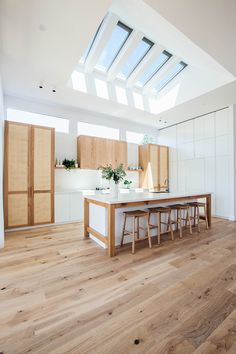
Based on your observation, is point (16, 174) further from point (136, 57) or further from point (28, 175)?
point (136, 57)

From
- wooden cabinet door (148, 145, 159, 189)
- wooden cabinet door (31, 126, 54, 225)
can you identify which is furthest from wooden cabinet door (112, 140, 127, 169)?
wooden cabinet door (31, 126, 54, 225)

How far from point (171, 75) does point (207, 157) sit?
8.84ft

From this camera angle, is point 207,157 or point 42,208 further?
point 207,157

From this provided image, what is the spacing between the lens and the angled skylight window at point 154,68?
13.7ft

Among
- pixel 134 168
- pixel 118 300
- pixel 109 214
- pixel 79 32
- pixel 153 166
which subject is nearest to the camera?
pixel 118 300

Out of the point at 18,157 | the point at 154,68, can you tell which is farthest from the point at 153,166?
the point at 18,157

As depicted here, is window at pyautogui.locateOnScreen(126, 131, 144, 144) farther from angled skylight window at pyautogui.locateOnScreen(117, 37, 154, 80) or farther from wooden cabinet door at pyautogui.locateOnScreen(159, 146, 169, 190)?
angled skylight window at pyautogui.locateOnScreen(117, 37, 154, 80)

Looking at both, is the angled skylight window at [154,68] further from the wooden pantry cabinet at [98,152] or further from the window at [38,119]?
the window at [38,119]

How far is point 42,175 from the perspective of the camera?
13.5ft

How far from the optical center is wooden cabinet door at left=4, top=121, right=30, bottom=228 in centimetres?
371

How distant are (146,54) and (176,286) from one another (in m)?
4.69

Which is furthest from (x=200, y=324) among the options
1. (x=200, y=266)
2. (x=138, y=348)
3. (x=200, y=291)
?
(x=200, y=266)

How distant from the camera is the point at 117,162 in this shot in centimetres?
548

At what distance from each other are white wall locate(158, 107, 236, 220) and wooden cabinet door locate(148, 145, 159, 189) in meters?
0.74
